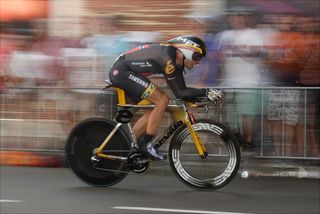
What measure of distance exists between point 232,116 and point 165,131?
5.30 feet

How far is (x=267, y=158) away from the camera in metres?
8.20

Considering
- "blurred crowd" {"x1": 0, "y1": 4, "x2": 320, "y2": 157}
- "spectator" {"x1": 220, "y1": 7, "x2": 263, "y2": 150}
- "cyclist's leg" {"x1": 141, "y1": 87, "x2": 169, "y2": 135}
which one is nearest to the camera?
"cyclist's leg" {"x1": 141, "y1": 87, "x2": 169, "y2": 135}

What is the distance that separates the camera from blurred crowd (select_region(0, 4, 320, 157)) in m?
8.34

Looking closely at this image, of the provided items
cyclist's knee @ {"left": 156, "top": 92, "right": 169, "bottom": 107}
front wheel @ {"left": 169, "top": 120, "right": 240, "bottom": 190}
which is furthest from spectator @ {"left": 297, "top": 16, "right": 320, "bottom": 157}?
cyclist's knee @ {"left": 156, "top": 92, "right": 169, "bottom": 107}

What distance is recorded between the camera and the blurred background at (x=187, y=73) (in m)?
8.34

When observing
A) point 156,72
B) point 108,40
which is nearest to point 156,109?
point 156,72

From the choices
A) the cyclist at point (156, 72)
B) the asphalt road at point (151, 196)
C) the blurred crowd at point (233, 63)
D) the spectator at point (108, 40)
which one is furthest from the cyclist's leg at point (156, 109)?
the spectator at point (108, 40)

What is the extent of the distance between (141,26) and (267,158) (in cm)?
293

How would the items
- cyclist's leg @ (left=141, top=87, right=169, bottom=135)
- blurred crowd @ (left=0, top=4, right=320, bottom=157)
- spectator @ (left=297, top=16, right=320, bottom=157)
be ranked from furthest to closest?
blurred crowd @ (left=0, top=4, right=320, bottom=157) → spectator @ (left=297, top=16, right=320, bottom=157) → cyclist's leg @ (left=141, top=87, right=169, bottom=135)

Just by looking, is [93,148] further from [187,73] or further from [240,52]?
[240,52]

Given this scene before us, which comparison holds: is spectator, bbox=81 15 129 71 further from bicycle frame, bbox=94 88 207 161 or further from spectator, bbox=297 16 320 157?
spectator, bbox=297 16 320 157

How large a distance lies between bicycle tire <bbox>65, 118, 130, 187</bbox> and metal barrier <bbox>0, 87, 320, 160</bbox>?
673 millimetres

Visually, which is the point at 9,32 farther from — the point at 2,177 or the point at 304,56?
the point at 304,56

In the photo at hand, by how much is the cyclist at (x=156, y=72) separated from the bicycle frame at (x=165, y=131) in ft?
0.34
